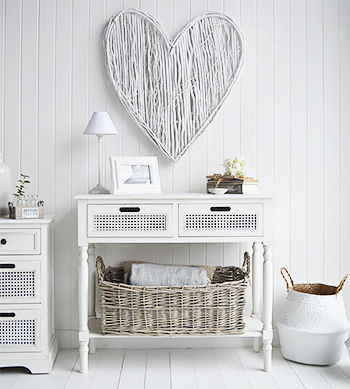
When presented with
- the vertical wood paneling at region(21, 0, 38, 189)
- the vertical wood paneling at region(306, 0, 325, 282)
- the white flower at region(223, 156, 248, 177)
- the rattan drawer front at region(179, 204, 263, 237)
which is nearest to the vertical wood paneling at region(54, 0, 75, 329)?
the vertical wood paneling at region(21, 0, 38, 189)

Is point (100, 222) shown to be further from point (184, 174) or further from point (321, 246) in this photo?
point (321, 246)

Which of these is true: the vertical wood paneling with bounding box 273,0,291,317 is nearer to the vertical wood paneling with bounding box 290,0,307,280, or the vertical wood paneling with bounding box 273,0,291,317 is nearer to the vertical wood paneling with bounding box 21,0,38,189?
the vertical wood paneling with bounding box 290,0,307,280

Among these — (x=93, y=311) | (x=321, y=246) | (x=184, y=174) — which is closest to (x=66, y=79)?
(x=184, y=174)

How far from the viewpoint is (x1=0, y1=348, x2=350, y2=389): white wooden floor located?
2.14 metres

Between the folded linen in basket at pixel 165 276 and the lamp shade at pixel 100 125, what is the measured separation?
0.72 m

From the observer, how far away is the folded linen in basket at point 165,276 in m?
2.24

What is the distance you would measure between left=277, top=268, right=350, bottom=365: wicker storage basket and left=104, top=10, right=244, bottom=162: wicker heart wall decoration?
106cm

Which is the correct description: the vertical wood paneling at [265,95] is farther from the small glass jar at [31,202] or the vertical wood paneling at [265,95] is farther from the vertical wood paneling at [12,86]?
the vertical wood paneling at [12,86]

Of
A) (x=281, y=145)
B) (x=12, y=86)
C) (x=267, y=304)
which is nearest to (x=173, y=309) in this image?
(x=267, y=304)

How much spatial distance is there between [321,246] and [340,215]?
214mm

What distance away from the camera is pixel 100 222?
7.24 feet

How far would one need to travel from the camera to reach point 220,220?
7.29 feet

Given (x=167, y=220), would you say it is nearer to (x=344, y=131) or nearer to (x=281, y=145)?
(x=281, y=145)

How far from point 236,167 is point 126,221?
2.11 ft
